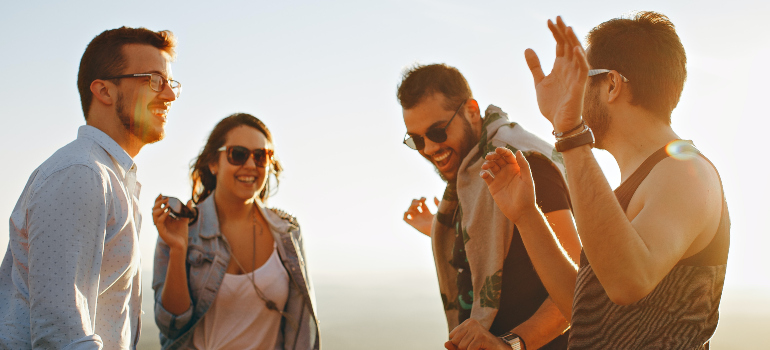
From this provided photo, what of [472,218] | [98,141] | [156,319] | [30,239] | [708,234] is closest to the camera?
[708,234]

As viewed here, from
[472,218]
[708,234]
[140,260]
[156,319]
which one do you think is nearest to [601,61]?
[708,234]

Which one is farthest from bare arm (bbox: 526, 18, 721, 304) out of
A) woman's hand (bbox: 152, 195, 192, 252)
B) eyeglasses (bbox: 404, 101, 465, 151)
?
woman's hand (bbox: 152, 195, 192, 252)

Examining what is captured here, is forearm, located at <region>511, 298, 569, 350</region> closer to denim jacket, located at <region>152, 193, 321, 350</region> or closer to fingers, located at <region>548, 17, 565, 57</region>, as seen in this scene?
fingers, located at <region>548, 17, 565, 57</region>

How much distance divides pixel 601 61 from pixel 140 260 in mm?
2148

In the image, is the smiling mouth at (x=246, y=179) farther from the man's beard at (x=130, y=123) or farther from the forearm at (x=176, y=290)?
the man's beard at (x=130, y=123)

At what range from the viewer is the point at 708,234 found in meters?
1.76

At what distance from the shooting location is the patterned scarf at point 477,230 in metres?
3.00

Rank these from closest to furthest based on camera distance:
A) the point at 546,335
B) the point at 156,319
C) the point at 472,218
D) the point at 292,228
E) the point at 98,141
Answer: the point at 98,141, the point at 546,335, the point at 472,218, the point at 156,319, the point at 292,228

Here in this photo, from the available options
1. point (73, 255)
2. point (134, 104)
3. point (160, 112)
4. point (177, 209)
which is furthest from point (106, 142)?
point (177, 209)

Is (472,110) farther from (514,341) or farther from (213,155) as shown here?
(213,155)

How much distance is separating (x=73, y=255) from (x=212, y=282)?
228 centimetres

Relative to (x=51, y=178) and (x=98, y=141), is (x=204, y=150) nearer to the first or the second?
(x=98, y=141)

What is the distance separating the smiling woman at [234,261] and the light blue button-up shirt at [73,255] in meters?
1.52

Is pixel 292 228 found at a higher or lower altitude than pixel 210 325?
higher
